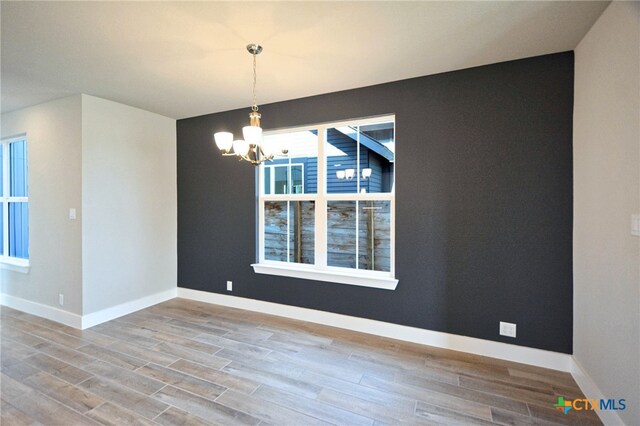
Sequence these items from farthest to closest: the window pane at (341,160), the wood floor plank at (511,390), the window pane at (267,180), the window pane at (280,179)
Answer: the window pane at (267,180), the window pane at (280,179), the window pane at (341,160), the wood floor plank at (511,390)

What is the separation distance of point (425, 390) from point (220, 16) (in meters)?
2.94

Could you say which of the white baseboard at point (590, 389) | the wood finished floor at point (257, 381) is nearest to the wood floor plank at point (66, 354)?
the wood finished floor at point (257, 381)

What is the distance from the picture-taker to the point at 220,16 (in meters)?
1.88

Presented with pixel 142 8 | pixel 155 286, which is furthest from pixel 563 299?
pixel 155 286

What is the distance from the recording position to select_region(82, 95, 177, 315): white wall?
10.7ft

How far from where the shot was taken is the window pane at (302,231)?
138 inches

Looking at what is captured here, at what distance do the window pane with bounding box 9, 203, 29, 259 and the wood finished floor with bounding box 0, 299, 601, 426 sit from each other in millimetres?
1308

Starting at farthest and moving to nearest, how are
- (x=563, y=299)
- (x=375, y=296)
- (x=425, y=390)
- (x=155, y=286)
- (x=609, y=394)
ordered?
(x=155, y=286), (x=375, y=296), (x=563, y=299), (x=425, y=390), (x=609, y=394)

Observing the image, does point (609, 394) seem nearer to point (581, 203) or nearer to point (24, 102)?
point (581, 203)

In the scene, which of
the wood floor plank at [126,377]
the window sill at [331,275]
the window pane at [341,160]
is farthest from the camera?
the window pane at [341,160]

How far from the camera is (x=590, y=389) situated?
78.1 inches

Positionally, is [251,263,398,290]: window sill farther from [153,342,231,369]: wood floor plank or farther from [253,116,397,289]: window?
[153,342,231,369]: wood floor plank

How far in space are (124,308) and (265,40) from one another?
3.50 metres

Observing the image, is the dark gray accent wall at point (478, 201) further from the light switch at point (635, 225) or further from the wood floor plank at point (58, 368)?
the wood floor plank at point (58, 368)
